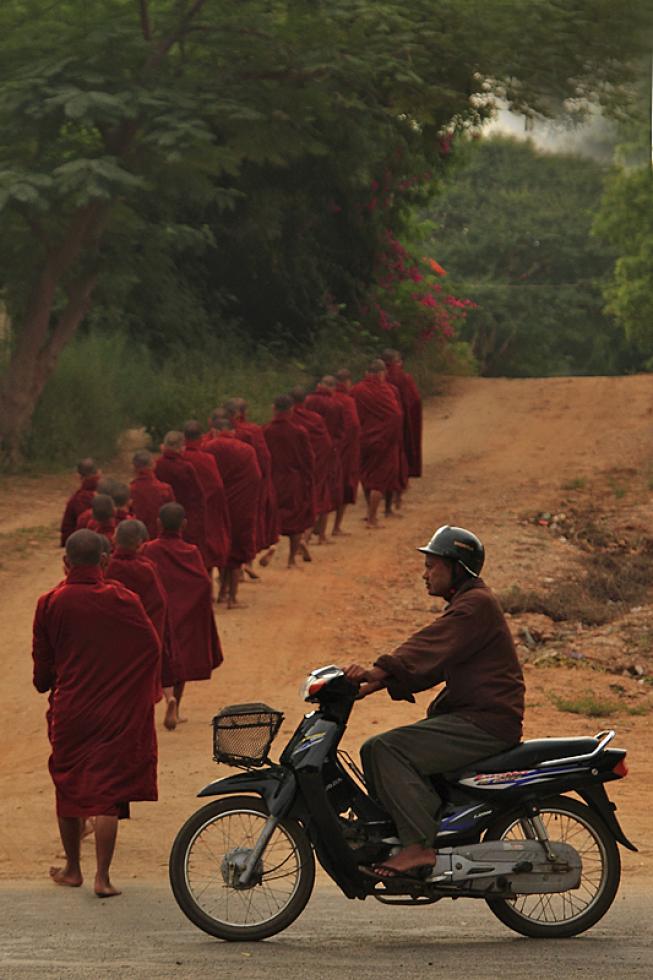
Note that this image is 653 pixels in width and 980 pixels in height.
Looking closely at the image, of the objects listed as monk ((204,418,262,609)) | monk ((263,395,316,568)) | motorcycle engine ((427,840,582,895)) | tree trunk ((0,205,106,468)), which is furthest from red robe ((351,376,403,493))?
motorcycle engine ((427,840,582,895))

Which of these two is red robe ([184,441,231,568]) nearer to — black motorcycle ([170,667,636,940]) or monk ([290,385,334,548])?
monk ([290,385,334,548])

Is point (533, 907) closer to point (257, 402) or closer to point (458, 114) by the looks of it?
point (257, 402)

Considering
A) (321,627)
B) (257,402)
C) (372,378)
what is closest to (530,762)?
(321,627)

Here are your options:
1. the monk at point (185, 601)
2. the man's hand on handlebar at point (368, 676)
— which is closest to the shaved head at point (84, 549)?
the man's hand on handlebar at point (368, 676)

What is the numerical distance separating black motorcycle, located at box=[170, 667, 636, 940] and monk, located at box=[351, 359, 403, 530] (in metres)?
12.5

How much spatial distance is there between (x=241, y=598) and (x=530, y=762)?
8.99m

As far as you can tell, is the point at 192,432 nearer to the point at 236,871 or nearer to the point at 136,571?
the point at 136,571

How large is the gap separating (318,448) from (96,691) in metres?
10.2

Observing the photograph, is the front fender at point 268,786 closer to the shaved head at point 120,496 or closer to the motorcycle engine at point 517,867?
the motorcycle engine at point 517,867

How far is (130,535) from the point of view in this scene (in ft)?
31.0

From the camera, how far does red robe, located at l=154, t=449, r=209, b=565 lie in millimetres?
13766

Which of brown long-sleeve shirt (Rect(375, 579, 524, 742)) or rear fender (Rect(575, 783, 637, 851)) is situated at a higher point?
brown long-sleeve shirt (Rect(375, 579, 524, 742))

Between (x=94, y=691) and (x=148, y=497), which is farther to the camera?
(x=148, y=497)

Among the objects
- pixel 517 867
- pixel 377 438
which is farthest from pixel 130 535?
pixel 377 438
